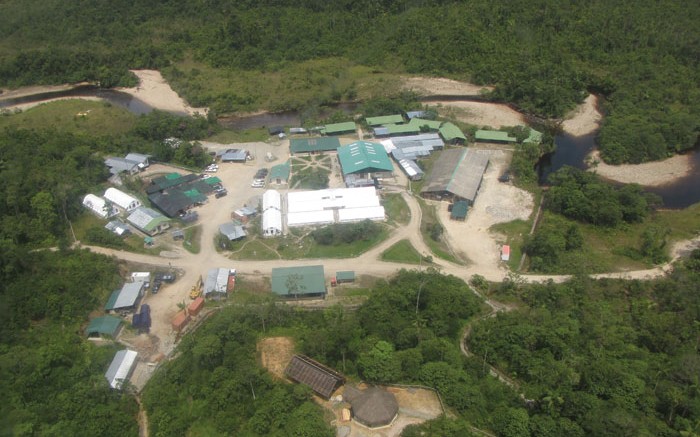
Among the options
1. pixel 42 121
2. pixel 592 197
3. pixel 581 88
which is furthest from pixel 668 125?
pixel 42 121

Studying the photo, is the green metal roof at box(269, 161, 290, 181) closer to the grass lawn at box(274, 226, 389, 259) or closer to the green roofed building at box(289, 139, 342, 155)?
the green roofed building at box(289, 139, 342, 155)

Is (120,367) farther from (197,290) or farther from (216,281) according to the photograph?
(216,281)

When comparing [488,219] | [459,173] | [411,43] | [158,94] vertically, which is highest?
[459,173]

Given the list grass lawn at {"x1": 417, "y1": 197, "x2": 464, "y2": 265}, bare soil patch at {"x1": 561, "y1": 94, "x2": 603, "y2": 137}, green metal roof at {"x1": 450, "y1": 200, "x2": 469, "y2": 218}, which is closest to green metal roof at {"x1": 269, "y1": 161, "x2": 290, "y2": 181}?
grass lawn at {"x1": 417, "y1": 197, "x2": 464, "y2": 265}

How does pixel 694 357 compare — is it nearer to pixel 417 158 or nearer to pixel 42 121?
pixel 417 158

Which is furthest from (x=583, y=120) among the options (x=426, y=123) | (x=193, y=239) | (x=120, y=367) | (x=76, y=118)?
(x=76, y=118)

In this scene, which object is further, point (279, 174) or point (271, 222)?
point (279, 174)
